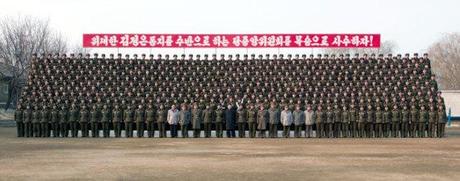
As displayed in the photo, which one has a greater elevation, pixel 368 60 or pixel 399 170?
pixel 368 60

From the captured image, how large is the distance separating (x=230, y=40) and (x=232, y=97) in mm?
5404

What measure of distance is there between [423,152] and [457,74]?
49.7 meters

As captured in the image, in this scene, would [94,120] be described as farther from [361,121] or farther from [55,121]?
[361,121]

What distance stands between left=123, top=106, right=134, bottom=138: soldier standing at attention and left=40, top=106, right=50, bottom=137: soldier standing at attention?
7.83 feet

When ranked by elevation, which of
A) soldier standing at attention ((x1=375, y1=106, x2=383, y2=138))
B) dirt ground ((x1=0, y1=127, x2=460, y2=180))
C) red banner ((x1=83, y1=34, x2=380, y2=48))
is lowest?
dirt ground ((x1=0, y1=127, x2=460, y2=180))

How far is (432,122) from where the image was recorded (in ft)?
60.8

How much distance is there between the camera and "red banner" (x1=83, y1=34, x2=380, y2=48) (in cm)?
2428

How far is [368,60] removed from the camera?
2131cm

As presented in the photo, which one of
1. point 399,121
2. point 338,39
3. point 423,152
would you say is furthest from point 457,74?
point 423,152

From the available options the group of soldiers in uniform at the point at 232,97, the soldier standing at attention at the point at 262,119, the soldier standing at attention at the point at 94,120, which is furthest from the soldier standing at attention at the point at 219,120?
the soldier standing at attention at the point at 94,120

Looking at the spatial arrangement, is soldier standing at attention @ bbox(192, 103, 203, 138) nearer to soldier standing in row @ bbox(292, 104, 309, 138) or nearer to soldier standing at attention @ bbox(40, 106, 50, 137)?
soldier standing in row @ bbox(292, 104, 309, 138)

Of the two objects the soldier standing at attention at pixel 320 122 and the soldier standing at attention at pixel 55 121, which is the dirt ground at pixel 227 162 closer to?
the soldier standing at attention at pixel 320 122

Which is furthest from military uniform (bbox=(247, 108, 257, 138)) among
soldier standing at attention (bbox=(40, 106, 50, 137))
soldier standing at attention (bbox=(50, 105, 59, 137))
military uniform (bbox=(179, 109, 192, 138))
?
soldier standing at attention (bbox=(40, 106, 50, 137))

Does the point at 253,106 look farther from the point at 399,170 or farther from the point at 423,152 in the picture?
the point at 399,170
